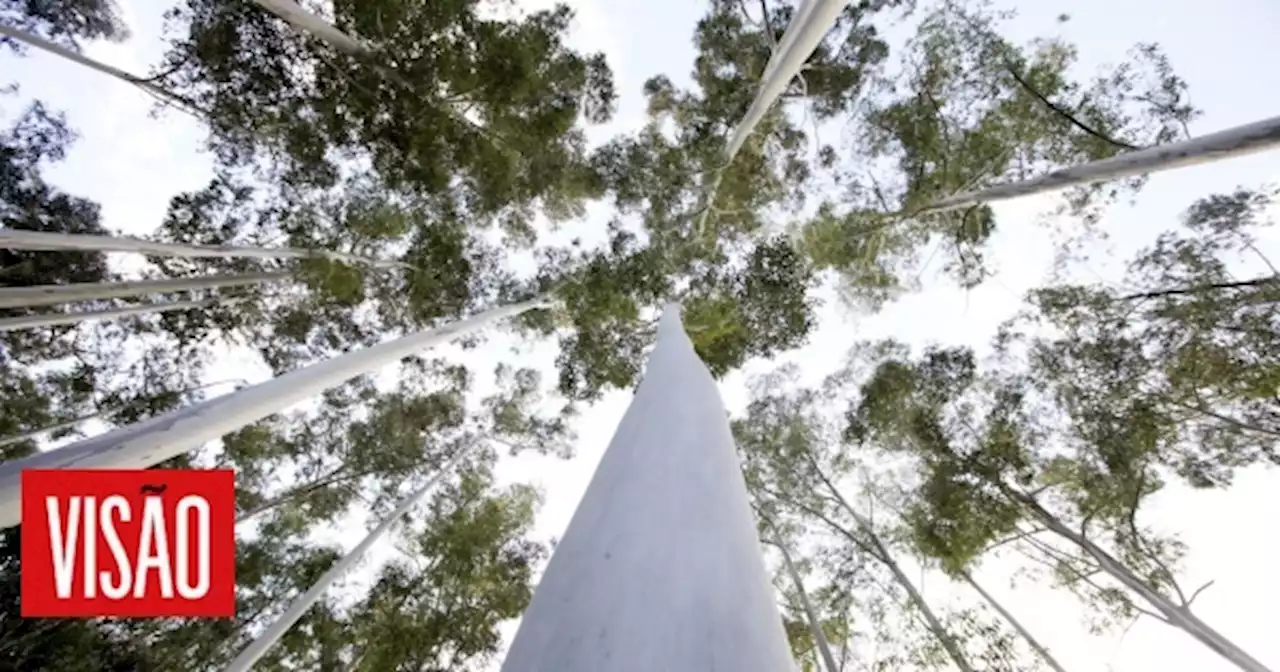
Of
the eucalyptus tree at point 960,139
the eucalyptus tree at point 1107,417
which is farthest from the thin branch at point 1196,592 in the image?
the eucalyptus tree at point 960,139

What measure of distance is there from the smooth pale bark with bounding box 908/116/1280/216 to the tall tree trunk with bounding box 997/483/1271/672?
386cm

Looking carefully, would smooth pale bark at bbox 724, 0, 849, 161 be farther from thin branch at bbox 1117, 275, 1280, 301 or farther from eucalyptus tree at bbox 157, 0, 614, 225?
thin branch at bbox 1117, 275, 1280, 301

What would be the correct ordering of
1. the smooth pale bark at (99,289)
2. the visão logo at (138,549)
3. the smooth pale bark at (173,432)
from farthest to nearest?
the smooth pale bark at (99,289), the visão logo at (138,549), the smooth pale bark at (173,432)

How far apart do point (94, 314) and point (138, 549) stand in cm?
500

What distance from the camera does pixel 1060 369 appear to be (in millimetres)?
7113

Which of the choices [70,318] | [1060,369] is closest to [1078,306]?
[1060,369]

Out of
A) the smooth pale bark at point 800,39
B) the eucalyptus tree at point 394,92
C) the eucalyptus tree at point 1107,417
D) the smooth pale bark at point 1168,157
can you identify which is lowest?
the eucalyptus tree at point 1107,417

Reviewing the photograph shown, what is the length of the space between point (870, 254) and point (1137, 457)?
361 centimetres

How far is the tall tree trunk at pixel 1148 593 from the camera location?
471 centimetres

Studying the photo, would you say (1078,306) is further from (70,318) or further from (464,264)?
(70,318)

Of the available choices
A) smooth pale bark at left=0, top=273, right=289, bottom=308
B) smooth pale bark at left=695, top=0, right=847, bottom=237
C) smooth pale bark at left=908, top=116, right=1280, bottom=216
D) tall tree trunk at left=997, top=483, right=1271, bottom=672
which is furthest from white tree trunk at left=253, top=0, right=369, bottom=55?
tall tree trunk at left=997, top=483, right=1271, bottom=672

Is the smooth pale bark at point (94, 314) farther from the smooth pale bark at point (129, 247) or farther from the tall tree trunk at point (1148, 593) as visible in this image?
the tall tree trunk at point (1148, 593)

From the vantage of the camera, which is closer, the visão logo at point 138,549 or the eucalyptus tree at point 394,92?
the visão logo at point 138,549

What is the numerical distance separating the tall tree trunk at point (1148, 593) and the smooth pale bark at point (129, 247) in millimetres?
8291
